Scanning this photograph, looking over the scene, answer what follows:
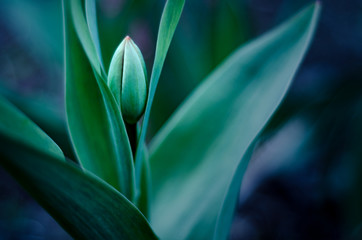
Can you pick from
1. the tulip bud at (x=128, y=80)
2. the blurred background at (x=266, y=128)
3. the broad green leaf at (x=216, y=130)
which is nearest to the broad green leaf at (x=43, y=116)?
the blurred background at (x=266, y=128)

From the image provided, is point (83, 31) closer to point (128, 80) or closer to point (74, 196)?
point (128, 80)

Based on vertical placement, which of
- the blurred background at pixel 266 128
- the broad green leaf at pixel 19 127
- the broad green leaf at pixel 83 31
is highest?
the broad green leaf at pixel 83 31

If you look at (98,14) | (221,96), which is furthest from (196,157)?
(98,14)

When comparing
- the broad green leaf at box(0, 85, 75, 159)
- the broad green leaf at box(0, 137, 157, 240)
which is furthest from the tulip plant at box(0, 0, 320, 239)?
the broad green leaf at box(0, 85, 75, 159)

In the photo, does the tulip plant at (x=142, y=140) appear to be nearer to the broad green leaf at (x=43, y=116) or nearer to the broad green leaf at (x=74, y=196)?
the broad green leaf at (x=74, y=196)

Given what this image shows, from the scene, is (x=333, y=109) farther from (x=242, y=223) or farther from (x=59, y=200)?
(x=59, y=200)

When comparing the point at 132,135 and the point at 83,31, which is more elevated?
the point at 83,31

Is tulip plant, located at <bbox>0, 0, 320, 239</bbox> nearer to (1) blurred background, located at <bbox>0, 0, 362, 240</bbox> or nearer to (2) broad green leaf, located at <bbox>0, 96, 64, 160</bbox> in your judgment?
(2) broad green leaf, located at <bbox>0, 96, 64, 160</bbox>

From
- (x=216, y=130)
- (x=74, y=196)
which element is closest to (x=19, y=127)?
(x=74, y=196)
